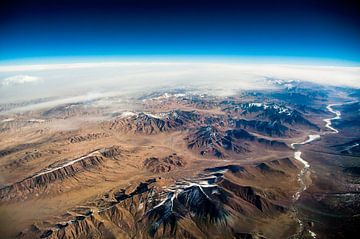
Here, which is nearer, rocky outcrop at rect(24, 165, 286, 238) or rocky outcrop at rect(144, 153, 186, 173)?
rocky outcrop at rect(24, 165, 286, 238)

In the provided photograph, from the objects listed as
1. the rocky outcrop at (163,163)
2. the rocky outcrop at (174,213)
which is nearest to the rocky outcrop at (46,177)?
the rocky outcrop at (163,163)

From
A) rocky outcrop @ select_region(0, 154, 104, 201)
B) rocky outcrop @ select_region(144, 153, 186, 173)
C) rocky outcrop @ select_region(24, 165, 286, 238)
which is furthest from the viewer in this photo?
rocky outcrop @ select_region(144, 153, 186, 173)

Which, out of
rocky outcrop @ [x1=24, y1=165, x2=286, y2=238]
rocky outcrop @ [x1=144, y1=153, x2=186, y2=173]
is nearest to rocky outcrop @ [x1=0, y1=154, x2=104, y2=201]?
rocky outcrop @ [x1=144, y1=153, x2=186, y2=173]

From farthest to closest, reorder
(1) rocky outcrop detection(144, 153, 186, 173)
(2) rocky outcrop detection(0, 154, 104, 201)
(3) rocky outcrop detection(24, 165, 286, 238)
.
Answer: (1) rocky outcrop detection(144, 153, 186, 173), (2) rocky outcrop detection(0, 154, 104, 201), (3) rocky outcrop detection(24, 165, 286, 238)

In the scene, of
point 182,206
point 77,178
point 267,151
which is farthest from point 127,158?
point 267,151

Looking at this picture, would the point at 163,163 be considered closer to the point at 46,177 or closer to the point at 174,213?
the point at 46,177

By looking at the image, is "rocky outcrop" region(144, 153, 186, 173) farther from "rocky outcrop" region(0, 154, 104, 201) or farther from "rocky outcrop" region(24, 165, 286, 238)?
"rocky outcrop" region(24, 165, 286, 238)

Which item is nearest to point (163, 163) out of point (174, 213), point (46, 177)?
point (46, 177)

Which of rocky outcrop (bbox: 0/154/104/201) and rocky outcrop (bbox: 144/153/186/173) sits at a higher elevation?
rocky outcrop (bbox: 0/154/104/201)

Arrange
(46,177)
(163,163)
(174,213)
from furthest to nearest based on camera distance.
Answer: (163,163)
(46,177)
(174,213)

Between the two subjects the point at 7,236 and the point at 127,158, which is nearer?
the point at 7,236

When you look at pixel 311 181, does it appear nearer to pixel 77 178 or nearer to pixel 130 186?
pixel 130 186
